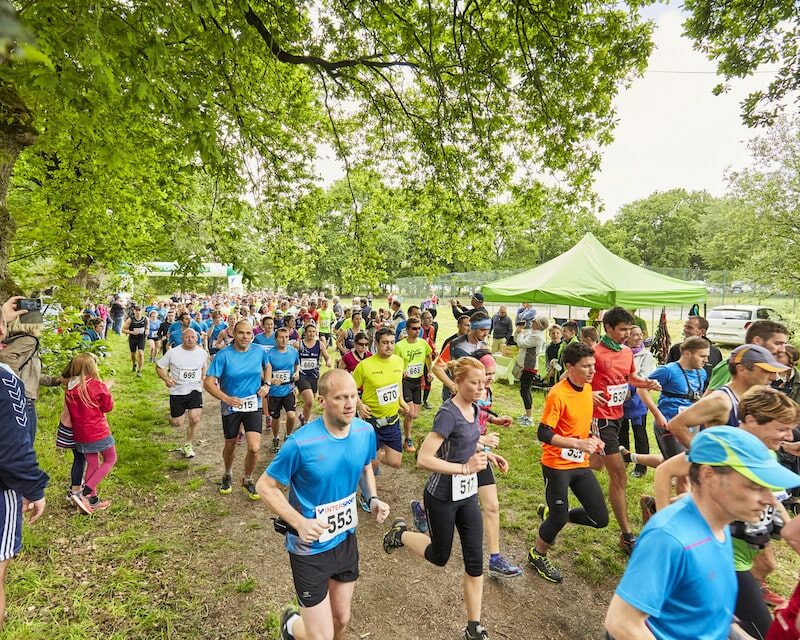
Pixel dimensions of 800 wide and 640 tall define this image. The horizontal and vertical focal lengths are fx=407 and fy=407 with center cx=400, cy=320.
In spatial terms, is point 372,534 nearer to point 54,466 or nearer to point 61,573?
point 61,573

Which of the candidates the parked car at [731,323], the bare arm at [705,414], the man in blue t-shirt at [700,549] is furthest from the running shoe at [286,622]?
the parked car at [731,323]

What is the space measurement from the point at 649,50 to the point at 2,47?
7.43 m

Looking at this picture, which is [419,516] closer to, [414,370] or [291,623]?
[291,623]

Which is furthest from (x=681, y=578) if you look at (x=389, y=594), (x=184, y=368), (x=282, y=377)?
(x=184, y=368)

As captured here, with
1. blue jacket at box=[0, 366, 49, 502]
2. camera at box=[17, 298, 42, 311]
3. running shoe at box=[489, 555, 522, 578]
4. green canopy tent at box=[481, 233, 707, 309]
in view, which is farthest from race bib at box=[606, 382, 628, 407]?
camera at box=[17, 298, 42, 311]

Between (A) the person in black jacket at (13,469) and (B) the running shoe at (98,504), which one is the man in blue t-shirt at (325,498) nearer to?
(A) the person in black jacket at (13,469)

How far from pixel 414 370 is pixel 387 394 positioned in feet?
5.58

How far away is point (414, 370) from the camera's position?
6.89m

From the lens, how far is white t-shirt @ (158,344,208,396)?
21.3 feet

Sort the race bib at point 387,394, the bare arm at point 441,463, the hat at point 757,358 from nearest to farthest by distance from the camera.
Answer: the hat at point 757,358 → the bare arm at point 441,463 → the race bib at point 387,394

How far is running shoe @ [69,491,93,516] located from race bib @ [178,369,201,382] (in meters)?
2.08

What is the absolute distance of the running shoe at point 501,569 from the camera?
12.3 ft

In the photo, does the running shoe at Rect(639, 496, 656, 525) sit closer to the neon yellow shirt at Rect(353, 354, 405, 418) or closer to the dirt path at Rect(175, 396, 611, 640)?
the dirt path at Rect(175, 396, 611, 640)

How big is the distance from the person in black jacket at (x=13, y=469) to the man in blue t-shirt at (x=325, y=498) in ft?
4.80
